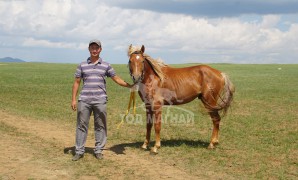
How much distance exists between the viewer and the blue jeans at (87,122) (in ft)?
26.0

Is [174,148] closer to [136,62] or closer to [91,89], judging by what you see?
[136,62]

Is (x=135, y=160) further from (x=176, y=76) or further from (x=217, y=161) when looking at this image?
(x=176, y=76)

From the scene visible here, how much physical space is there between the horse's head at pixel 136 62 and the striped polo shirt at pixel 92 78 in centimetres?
66

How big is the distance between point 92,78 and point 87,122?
3.62ft

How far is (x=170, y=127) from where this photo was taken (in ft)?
41.9

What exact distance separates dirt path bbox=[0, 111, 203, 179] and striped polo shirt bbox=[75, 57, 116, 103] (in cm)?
151

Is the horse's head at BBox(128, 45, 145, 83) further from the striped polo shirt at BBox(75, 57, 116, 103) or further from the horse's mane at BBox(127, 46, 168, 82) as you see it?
the striped polo shirt at BBox(75, 57, 116, 103)

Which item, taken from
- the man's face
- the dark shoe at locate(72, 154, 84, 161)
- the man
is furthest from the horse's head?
the dark shoe at locate(72, 154, 84, 161)

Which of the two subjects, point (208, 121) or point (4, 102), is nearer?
point (208, 121)

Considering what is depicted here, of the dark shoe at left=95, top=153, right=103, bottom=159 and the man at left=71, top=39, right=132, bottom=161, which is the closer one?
the man at left=71, top=39, right=132, bottom=161

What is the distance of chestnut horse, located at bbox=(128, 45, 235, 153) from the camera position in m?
8.94

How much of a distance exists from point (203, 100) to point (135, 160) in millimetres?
2785

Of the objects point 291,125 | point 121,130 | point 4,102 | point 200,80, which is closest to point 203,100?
point 200,80

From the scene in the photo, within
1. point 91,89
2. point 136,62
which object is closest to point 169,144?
point 136,62
